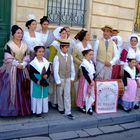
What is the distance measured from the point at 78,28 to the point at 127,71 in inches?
94.4

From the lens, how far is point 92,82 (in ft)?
21.0

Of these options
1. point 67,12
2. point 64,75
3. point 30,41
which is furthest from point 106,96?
point 67,12

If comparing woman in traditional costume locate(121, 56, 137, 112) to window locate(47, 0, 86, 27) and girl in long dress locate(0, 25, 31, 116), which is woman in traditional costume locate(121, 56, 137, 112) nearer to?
girl in long dress locate(0, 25, 31, 116)

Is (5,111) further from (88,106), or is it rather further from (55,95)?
(88,106)

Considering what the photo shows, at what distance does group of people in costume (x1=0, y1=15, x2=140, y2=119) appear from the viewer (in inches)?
227

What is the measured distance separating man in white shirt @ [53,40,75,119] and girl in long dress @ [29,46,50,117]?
0.24 meters

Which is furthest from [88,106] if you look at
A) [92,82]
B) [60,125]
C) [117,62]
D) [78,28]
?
[78,28]

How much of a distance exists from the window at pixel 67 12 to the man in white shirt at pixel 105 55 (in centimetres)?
195

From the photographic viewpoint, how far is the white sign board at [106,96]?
6656 mm

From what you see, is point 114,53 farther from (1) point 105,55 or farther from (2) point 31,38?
(2) point 31,38

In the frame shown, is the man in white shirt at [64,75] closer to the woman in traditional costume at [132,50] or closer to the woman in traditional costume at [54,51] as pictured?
the woman in traditional costume at [54,51]

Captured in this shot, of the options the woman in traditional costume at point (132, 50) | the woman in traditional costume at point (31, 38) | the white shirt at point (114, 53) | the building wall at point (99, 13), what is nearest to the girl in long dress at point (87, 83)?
the white shirt at point (114, 53)

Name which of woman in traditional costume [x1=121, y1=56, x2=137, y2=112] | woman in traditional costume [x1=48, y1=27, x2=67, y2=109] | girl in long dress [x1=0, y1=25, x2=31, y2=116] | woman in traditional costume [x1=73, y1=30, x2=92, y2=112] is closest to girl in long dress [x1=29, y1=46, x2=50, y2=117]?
girl in long dress [x1=0, y1=25, x2=31, y2=116]

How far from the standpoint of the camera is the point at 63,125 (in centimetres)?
589
